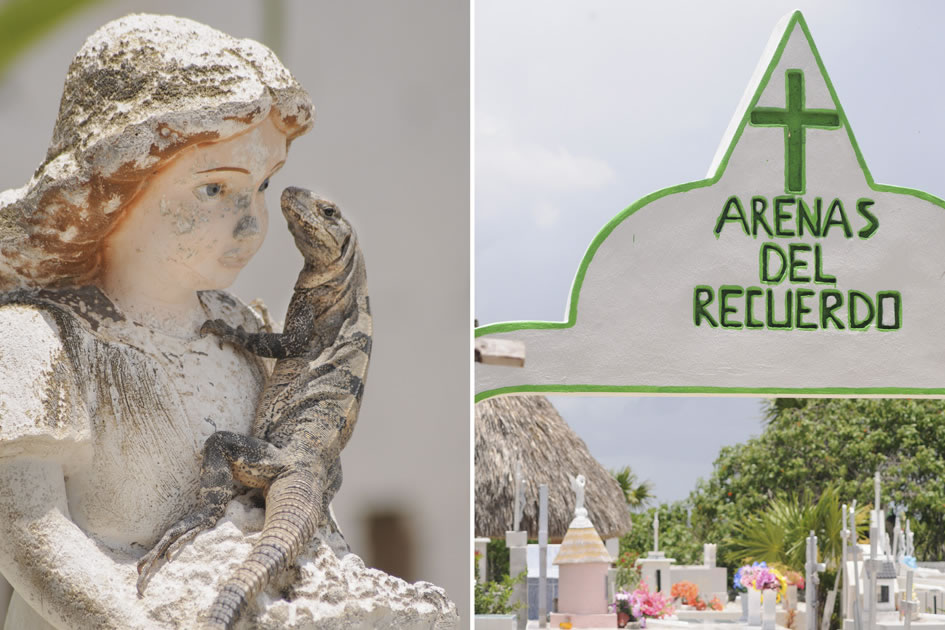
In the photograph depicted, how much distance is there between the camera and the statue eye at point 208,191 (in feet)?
6.12

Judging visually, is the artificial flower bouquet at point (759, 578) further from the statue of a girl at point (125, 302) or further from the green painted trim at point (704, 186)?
the statue of a girl at point (125, 302)

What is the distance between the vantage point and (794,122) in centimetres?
523

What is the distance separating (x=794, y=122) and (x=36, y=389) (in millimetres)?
4261

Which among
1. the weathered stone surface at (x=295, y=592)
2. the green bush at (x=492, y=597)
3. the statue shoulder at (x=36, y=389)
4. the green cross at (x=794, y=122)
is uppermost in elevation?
the green cross at (x=794, y=122)

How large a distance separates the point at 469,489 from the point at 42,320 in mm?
1713

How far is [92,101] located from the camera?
1763 millimetres

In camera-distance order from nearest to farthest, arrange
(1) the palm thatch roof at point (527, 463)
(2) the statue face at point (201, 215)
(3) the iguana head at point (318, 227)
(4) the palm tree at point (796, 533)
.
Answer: (2) the statue face at point (201, 215) → (3) the iguana head at point (318, 227) → (1) the palm thatch roof at point (527, 463) → (4) the palm tree at point (796, 533)

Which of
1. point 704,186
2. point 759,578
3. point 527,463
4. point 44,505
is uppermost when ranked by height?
point 704,186

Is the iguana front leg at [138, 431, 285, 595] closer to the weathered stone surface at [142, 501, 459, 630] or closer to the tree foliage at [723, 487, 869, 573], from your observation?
the weathered stone surface at [142, 501, 459, 630]

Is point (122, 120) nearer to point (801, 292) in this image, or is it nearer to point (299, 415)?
point (299, 415)

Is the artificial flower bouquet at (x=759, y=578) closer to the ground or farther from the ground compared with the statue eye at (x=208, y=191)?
closer to the ground

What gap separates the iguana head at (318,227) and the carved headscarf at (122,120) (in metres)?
0.33

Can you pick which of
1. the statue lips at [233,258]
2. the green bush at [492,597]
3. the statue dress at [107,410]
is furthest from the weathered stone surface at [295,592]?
the green bush at [492,597]

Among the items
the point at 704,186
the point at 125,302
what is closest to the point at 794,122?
the point at 704,186
